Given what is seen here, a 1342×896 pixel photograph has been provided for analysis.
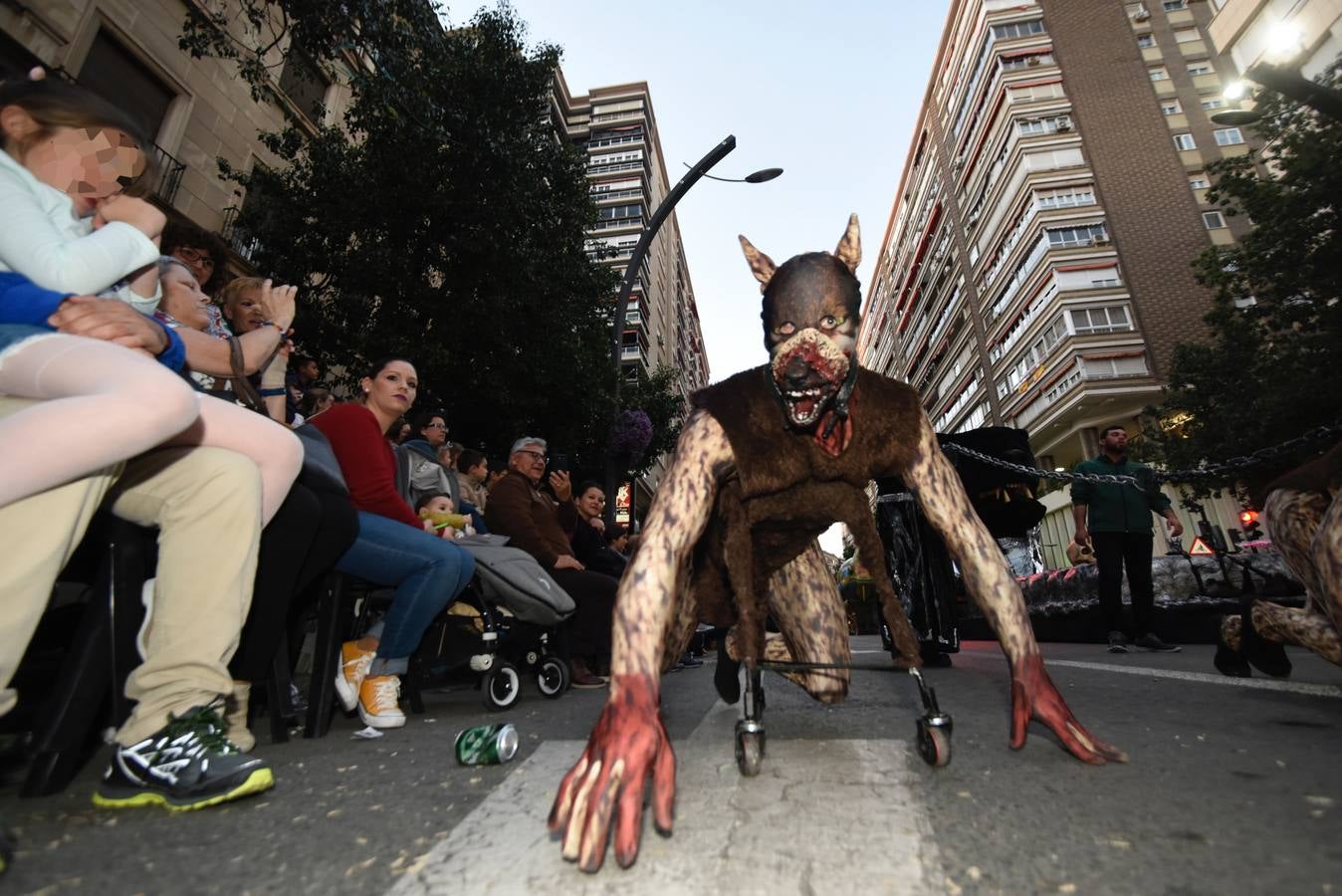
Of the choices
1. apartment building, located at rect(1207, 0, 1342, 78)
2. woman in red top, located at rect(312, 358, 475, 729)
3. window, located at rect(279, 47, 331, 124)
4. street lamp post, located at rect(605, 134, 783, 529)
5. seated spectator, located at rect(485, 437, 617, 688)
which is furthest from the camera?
apartment building, located at rect(1207, 0, 1342, 78)

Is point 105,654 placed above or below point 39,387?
below

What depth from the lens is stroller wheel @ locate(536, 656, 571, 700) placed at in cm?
396

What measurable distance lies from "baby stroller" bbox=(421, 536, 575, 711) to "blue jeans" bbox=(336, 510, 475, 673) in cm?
61

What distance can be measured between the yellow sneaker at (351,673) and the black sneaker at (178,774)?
61.3 inches

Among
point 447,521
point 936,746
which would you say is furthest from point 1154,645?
point 447,521

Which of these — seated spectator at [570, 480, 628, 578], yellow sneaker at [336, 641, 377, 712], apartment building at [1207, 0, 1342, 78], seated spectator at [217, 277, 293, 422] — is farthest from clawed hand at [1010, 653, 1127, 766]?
apartment building at [1207, 0, 1342, 78]

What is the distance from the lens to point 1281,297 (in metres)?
16.4

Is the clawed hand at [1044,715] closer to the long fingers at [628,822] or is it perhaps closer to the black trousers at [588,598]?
the long fingers at [628,822]

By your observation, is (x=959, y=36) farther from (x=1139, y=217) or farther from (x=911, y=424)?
(x=911, y=424)

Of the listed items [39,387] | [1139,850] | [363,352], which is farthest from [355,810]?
[363,352]

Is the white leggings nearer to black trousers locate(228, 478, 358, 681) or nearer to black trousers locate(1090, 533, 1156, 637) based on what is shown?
black trousers locate(228, 478, 358, 681)

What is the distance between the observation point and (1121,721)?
204 centimetres

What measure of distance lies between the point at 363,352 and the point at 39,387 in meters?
9.92

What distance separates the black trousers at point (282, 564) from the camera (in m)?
2.06
